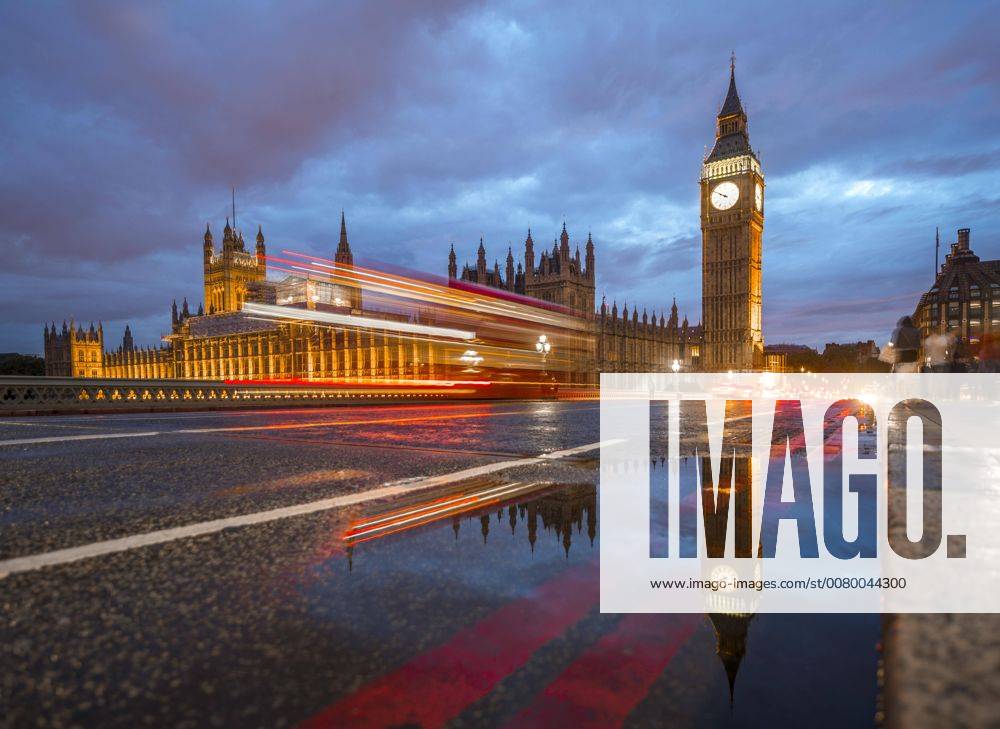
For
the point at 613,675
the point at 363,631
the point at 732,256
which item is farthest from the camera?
the point at 732,256

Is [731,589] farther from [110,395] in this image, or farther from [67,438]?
[110,395]

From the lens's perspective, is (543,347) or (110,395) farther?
(543,347)

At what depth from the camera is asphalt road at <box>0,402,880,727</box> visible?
42.7 inches

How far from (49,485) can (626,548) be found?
3.45 metres

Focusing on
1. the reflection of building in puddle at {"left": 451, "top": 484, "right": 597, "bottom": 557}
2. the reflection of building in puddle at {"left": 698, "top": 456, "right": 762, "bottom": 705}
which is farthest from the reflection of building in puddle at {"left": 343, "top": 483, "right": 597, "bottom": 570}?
the reflection of building in puddle at {"left": 698, "top": 456, "right": 762, "bottom": 705}

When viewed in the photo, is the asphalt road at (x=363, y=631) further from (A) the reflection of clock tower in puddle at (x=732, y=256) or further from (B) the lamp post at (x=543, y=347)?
(A) the reflection of clock tower in puddle at (x=732, y=256)

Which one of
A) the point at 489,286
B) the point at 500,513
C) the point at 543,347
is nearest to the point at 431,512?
the point at 500,513

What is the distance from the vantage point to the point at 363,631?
1397mm

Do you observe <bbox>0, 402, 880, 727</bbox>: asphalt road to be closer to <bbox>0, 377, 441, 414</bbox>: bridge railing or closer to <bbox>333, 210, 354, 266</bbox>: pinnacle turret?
<bbox>0, 377, 441, 414</bbox>: bridge railing

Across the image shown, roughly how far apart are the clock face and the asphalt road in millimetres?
91958

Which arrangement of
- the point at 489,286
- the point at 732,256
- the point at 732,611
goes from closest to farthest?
the point at 732,611 → the point at 489,286 → the point at 732,256

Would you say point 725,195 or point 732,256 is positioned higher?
point 725,195

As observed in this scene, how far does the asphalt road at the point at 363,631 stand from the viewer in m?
1.08

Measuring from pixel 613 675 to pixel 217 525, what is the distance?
6.16 feet
